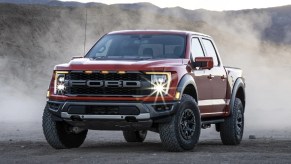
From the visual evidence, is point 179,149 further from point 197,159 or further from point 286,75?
point 286,75

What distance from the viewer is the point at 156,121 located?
41.9ft

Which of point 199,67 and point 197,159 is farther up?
point 199,67

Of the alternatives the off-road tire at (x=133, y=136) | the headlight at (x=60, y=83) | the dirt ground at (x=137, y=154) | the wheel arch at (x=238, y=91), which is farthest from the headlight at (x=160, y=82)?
the off-road tire at (x=133, y=136)

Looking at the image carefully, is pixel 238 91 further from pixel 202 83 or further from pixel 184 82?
pixel 184 82

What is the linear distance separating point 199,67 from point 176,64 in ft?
2.59

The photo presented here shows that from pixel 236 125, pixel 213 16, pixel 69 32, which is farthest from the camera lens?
pixel 213 16

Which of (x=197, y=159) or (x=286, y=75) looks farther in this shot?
(x=286, y=75)

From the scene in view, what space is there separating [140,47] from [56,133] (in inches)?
73.1

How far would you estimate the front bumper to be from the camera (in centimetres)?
1262

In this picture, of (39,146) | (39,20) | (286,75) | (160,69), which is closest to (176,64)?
(160,69)

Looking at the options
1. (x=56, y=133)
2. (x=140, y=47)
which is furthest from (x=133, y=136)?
(x=56, y=133)

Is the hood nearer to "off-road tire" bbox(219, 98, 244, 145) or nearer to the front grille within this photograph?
the front grille

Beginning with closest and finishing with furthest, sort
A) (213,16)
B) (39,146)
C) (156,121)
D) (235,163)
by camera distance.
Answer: (235,163), (156,121), (39,146), (213,16)

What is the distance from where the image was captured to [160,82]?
41.9 feet
